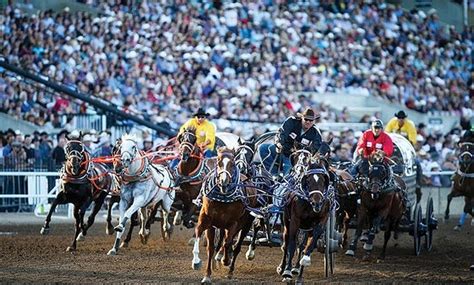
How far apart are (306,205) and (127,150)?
436cm

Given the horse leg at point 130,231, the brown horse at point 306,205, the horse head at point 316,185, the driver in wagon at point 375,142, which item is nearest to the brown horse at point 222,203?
the brown horse at point 306,205

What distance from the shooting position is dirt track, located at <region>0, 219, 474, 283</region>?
15.8 m

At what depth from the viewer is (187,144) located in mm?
19547

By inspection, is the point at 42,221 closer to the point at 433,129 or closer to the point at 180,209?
the point at 180,209

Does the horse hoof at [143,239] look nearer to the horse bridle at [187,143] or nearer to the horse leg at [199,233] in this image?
the horse bridle at [187,143]

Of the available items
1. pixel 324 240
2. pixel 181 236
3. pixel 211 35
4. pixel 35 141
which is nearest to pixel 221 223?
pixel 324 240

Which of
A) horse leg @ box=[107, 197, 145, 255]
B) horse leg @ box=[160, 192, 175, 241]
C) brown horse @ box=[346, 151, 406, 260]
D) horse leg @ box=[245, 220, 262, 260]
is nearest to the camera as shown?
horse leg @ box=[245, 220, 262, 260]

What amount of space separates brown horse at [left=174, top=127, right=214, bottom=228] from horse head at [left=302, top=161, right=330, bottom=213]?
4403 mm

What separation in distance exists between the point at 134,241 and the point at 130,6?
15.5 meters

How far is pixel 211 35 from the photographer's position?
35.0 m

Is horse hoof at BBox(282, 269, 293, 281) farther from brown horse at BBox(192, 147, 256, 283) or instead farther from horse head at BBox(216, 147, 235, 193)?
horse head at BBox(216, 147, 235, 193)

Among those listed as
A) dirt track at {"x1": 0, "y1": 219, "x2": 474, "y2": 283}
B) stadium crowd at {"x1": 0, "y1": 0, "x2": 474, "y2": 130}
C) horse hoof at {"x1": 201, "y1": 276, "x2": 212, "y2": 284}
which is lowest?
dirt track at {"x1": 0, "y1": 219, "x2": 474, "y2": 283}

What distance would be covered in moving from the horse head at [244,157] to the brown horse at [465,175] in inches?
334

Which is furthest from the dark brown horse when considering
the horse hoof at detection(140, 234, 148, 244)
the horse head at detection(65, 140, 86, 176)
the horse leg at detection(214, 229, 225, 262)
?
the horse leg at detection(214, 229, 225, 262)
